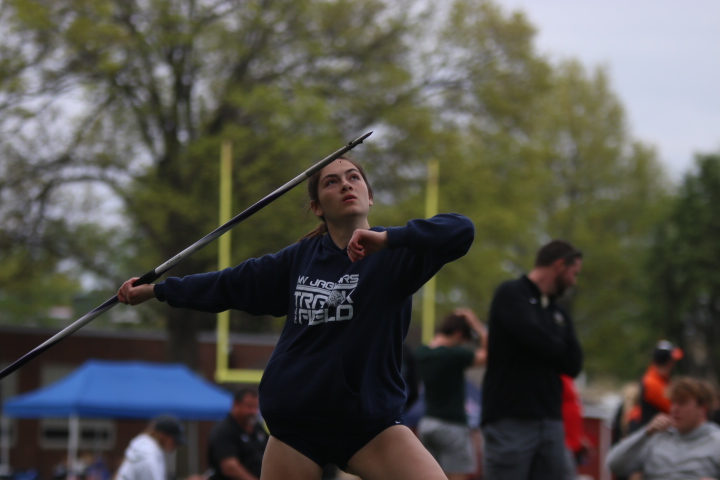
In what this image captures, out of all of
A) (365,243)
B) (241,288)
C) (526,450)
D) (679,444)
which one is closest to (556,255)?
(526,450)

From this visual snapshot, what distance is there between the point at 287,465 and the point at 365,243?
0.87 meters

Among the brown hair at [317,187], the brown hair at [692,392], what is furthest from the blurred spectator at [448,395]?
the brown hair at [317,187]

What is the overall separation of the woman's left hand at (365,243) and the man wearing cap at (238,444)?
462cm

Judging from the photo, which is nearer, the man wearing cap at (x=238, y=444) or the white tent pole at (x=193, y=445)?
the man wearing cap at (x=238, y=444)

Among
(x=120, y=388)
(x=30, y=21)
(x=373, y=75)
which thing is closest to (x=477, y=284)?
(x=373, y=75)

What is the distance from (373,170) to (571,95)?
16.0 meters

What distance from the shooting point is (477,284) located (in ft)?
74.7

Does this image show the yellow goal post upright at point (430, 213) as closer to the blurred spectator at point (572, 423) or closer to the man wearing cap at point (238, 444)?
the man wearing cap at point (238, 444)

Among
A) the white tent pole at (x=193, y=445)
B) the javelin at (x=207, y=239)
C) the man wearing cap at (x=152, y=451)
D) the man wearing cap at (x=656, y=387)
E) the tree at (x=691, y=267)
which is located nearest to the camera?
the javelin at (x=207, y=239)

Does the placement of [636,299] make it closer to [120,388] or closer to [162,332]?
[162,332]

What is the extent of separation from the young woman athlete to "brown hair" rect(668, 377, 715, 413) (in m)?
3.31

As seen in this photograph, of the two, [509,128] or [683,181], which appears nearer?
[509,128]

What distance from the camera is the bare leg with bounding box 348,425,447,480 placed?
11.4 feet

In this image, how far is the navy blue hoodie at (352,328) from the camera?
351 cm
